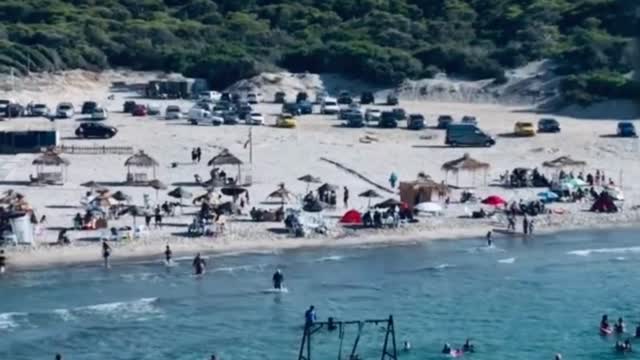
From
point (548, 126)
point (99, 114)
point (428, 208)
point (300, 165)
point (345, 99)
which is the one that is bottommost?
point (428, 208)

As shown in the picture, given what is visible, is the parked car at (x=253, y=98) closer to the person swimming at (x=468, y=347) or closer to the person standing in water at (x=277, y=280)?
the person standing in water at (x=277, y=280)

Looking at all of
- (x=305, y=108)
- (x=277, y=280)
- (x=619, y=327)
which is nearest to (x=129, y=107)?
(x=305, y=108)

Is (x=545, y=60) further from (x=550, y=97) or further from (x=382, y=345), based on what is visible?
(x=382, y=345)

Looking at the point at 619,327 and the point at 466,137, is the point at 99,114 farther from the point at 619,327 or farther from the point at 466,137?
the point at 619,327

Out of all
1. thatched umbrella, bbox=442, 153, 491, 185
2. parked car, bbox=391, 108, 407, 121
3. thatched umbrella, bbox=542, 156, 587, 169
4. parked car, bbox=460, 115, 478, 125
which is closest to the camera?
thatched umbrella, bbox=442, 153, 491, 185

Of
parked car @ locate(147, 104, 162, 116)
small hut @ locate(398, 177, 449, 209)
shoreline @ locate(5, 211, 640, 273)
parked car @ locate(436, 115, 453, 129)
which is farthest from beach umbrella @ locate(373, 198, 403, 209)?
parked car @ locate(147, 104, 162, 116)

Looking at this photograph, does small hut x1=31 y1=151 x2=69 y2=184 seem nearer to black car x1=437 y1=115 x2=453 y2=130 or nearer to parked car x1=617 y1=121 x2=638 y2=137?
black car x1=437 y1=115 x2=453 y2=130

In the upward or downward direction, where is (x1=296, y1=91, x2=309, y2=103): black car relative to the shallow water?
upward
